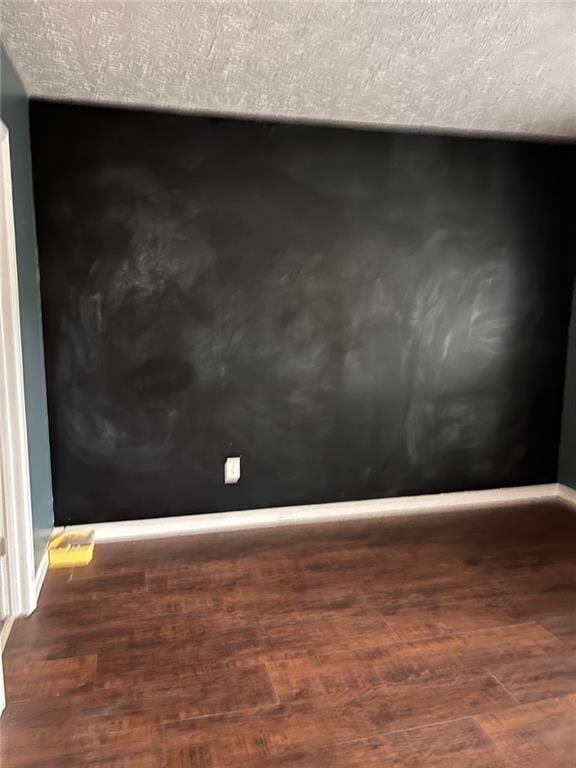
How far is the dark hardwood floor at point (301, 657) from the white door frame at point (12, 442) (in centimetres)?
15

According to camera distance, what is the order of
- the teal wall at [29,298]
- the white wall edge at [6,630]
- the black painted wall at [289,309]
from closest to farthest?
the white wall edge at [6,630] → the teal wall at [29,298] → the black painted wall at [289,309]

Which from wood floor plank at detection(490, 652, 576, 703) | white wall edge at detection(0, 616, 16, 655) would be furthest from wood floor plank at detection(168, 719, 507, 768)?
white wall edge at detection(0, 616, 16, 655)

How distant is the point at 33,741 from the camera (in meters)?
1.70

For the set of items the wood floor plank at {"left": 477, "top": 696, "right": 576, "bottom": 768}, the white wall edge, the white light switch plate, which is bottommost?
the wood floor plank at {"left": 477, "top": 696, "right": 576, "bottom": 768}

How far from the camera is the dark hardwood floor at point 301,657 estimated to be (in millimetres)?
1706

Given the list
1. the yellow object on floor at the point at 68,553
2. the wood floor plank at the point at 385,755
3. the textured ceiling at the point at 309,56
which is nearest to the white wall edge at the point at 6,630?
the yellow object on floor at the point at 68,553

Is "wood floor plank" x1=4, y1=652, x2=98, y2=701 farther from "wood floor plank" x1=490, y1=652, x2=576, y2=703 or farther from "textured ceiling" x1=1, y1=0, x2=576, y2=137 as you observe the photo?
"textured ceiling" x1=1, y1=0, x2=576, y2=137

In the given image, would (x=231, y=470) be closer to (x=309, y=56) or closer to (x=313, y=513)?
(x=313, y=513)

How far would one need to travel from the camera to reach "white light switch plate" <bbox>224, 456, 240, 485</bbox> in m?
3.18

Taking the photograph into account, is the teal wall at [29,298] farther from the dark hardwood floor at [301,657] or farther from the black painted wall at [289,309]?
the dark hardwood floor at [301,657]

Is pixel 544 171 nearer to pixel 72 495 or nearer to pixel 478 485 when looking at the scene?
pixel 478 485

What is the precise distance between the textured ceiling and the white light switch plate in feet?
5.79

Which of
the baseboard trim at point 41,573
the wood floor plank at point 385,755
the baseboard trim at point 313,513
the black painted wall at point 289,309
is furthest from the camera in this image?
the baseboard trim at point 313,513

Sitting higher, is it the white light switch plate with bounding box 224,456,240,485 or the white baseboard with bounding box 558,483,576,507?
the white light switch plate with bounding box 224,456,240,485
